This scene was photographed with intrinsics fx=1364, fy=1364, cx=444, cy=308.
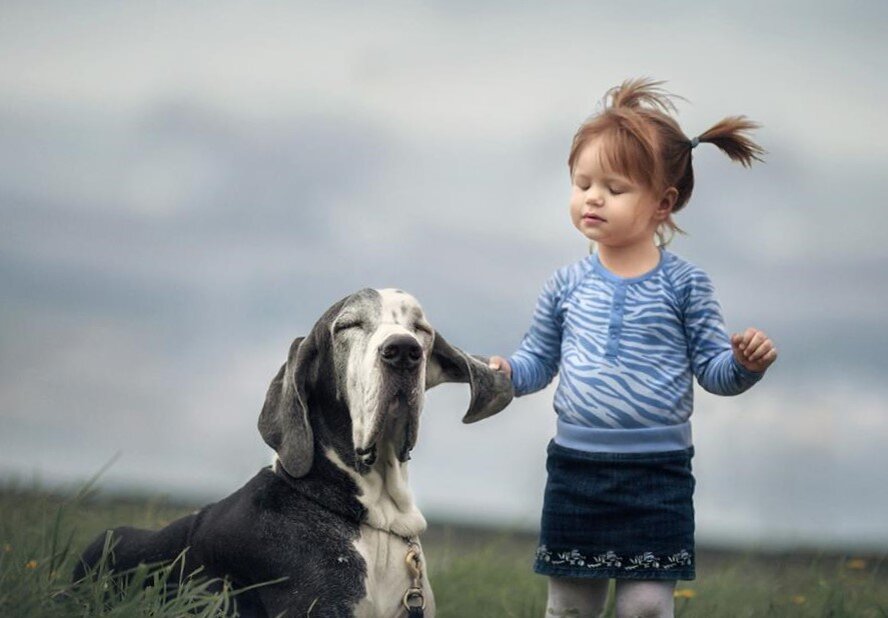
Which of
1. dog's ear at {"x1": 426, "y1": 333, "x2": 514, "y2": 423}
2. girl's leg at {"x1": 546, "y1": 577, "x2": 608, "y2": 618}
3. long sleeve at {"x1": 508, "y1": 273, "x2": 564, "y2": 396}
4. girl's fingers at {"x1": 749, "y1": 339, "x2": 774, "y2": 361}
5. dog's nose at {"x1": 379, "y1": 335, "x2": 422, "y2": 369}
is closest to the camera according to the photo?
dog's nose at {"x1": 379, "y1": 335, "x2": 422, "y2": 369}

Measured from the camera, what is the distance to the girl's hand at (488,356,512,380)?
550 cm

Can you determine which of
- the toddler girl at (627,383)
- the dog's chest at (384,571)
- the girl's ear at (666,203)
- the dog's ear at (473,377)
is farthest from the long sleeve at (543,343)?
the dog's chest at (384,571)

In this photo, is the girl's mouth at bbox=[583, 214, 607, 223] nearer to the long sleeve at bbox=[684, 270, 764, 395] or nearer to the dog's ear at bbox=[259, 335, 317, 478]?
the long sleeve at bbox=[684, 270, 764, 395]

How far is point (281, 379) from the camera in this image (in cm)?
502

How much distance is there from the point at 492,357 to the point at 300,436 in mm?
1066

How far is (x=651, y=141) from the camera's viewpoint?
5.53m

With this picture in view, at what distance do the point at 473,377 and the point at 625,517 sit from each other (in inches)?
34.2

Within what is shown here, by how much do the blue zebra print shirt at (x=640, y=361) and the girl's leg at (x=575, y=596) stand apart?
1.90ft

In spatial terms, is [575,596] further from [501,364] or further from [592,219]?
[592,219]

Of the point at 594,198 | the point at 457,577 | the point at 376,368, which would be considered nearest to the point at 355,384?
the point at 376,368

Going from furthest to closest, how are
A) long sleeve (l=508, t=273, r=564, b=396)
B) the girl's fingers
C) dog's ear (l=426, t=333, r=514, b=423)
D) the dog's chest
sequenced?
long sleeve (l=508, t=273, r=564, b=396) → the girl's fingers → dog's ear (l=426, t=333, r=514, b=423) → the dog's chest

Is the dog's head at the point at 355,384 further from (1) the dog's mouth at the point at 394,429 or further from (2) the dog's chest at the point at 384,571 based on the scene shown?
(2) the dog's chest at the point at 384,571

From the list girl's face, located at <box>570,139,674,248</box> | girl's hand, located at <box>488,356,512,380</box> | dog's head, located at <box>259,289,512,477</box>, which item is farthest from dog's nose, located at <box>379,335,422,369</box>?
girl's face, located at <box>570,139,674,248</box>

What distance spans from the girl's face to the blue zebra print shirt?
0.66 feet
